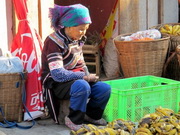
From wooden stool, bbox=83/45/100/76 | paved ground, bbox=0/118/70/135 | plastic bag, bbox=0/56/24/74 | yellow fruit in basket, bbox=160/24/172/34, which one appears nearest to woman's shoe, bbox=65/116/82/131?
paved ground, bbox=0/118/70/135

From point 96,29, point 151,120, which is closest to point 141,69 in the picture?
point 96,29

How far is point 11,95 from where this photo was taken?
4.65m

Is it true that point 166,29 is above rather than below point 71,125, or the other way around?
above

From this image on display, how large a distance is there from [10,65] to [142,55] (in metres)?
2.21

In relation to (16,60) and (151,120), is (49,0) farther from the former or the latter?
(151,120)

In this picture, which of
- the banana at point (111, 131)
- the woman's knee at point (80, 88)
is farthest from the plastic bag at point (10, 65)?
the banana at point (111, 131)

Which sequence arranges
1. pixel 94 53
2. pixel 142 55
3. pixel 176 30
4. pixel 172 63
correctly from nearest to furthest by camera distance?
pixel 142 55 < pixel 172 63 < pixel 176 30 < pixel 94 53

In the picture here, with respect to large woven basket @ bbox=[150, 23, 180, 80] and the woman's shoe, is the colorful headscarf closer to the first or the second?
the woman's shoe

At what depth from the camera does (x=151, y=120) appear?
11.5ft

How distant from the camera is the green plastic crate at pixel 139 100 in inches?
183

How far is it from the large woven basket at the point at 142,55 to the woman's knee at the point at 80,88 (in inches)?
75.1

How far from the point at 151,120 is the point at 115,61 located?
3.54 metres

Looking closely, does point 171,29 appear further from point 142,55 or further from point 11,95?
point 11,95

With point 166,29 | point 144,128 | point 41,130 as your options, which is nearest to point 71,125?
point 41,130
